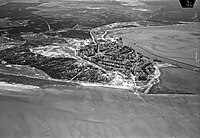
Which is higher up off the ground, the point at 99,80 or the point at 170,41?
the point at 170,41

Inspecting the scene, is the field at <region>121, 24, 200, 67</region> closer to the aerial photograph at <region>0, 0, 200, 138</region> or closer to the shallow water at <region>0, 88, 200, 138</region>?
the aerial photograph at <region>0, 0, 200, 138</region>

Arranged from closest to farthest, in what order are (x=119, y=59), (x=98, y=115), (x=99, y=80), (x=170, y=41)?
(x=98, y=115) < (x=99, y=80) < (x=119, y=59) < (x=170, y=41)

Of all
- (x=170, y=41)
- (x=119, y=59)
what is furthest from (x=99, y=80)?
(x=170, y=41)

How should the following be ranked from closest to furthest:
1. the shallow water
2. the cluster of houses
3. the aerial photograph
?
the shallow water
the aerial photograph
the cluster of houses

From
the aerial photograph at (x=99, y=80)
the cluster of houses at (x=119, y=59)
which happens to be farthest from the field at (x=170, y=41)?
the cluster of houses at (x=119, y=59)

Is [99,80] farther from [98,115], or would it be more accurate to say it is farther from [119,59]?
[98,115]

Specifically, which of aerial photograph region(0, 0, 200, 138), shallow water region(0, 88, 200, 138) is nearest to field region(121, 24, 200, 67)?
aerial photograph region(0, 0, 200, 138)

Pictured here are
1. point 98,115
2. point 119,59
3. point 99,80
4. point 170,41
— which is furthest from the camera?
point 170,41

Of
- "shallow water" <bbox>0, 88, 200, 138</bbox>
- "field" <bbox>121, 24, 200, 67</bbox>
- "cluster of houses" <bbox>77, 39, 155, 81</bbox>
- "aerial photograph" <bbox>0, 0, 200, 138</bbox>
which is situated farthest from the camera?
"field" <bbox>121, 24, 200, 67</bbox>
